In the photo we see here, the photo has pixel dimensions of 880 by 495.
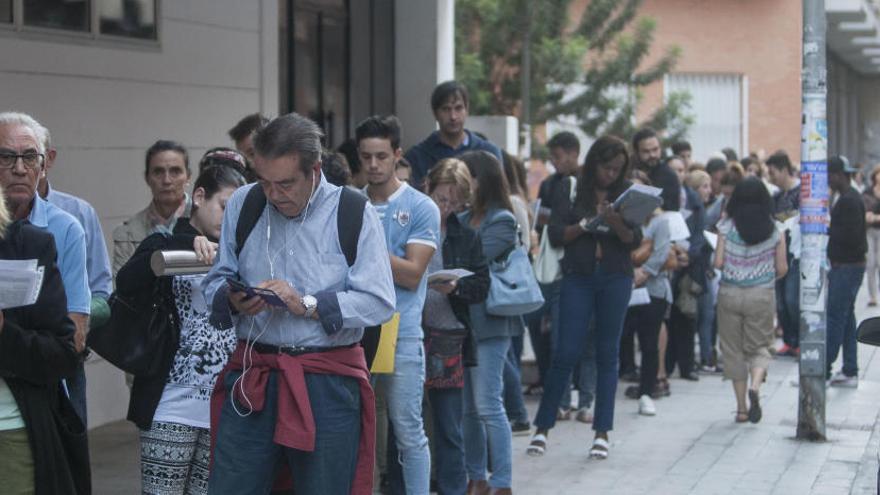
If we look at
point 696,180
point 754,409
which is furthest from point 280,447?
point 696,180

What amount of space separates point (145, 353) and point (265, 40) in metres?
6.50

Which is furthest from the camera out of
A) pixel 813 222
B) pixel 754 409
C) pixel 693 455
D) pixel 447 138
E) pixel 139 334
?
pixel 754 409

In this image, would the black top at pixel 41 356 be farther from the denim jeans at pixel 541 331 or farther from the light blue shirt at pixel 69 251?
the denim jeans at pixel 541 331

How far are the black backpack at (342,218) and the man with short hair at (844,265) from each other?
8725 millimetres

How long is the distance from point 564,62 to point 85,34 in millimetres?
16511

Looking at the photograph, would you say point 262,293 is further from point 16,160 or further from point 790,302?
point 790,302

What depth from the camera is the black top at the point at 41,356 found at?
4.61 m

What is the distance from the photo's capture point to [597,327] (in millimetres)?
9227

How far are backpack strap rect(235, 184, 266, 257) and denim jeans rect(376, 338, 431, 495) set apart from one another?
184cm

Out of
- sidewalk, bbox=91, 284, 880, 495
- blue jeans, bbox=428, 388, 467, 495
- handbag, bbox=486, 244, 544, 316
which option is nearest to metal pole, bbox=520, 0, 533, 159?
sidewalk, bbox=91, 284, 880, 495

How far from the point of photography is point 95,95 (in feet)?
32.6

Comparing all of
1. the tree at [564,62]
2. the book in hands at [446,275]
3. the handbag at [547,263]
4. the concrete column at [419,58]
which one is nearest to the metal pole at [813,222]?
the handbag at [547,263]

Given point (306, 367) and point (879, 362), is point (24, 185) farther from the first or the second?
point (879, 362)

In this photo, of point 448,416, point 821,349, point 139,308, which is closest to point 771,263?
point 821,349
